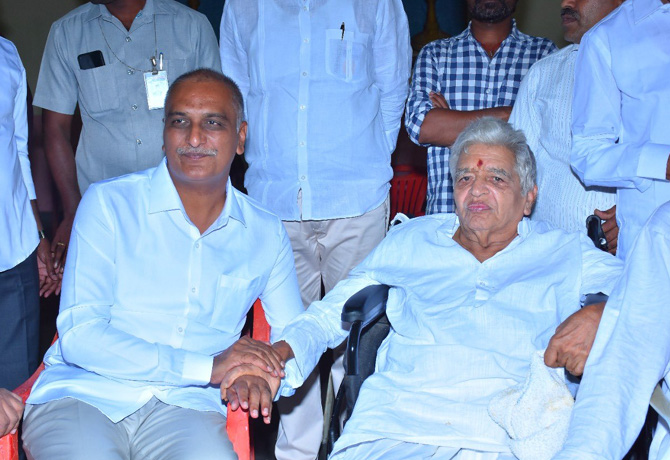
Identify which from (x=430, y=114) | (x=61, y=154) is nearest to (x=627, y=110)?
(x=430, y=114)

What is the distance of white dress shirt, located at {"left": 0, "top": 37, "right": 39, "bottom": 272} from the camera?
9.18 ft

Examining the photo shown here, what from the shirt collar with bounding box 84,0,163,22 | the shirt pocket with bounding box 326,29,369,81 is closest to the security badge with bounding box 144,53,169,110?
the shirt collar with bounding box 84,0,163,22

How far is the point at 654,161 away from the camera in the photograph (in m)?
A: 2.70

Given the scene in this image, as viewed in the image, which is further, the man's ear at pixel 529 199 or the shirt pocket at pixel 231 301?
the man's ear at pixel 529 199

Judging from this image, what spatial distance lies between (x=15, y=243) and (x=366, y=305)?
1.25 metres

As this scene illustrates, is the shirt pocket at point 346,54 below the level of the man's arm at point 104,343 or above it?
above

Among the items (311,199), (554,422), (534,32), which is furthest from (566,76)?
(534,32)

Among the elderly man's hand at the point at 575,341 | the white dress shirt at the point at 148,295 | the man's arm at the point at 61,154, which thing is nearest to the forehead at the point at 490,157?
the elderly man's hand at the point at 575,341

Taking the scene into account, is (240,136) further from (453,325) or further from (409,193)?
(409,193)

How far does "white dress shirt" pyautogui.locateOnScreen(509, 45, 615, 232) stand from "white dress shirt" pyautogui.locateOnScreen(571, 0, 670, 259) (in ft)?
0.61

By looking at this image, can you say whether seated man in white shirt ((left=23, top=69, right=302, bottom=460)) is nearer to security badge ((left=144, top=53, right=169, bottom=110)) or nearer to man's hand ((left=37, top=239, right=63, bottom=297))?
man's hand ((left=37, top=239, right=63, bottom=297))

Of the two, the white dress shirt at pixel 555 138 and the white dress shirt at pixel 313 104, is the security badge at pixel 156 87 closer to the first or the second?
the white dress shirt at pixel 313 104

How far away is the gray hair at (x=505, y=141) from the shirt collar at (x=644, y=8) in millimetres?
618

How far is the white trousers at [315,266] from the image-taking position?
3.23m
